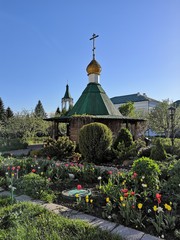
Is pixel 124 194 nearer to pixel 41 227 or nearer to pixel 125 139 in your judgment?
pixel 41 227

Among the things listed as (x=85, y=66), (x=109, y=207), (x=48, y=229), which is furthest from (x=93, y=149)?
(x=85, y=66)

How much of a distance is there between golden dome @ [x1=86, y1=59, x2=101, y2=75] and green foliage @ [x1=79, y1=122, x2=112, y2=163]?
8338 mm

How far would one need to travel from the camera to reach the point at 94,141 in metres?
8.07

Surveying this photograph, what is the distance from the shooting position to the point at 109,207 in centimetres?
294

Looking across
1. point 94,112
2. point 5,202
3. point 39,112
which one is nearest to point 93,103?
point 94,112

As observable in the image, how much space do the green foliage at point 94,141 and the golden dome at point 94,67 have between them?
27.4 ft

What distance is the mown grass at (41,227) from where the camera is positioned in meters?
2.30

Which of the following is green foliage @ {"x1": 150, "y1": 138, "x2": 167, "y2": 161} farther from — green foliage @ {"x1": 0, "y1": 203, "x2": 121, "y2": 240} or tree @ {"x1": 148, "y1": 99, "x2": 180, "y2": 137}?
tree @ {"x1": 148, "y1": 99, "x2": 180, "y2": 137}

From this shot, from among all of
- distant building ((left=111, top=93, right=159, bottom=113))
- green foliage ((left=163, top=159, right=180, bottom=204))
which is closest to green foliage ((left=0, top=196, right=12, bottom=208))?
green foliage ((left=163, top=159, right=180, bottom=204))

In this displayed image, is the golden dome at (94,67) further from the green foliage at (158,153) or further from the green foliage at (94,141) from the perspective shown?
the green foliage at (158,153)

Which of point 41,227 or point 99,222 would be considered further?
point 99,222

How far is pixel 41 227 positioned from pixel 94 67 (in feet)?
45.9

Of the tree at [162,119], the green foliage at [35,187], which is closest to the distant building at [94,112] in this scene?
the tree at [162,119]

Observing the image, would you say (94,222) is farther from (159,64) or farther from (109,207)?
(159,64)
